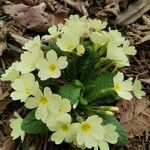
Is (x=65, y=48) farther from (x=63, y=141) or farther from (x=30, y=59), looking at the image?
(x=63, y=141)

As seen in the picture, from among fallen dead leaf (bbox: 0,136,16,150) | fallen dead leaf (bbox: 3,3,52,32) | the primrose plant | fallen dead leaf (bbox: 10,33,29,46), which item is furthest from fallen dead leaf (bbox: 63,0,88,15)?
fallen dead leaf (bbox: 0,136,16,150)

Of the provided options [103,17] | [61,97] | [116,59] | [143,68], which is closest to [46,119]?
[61,97]

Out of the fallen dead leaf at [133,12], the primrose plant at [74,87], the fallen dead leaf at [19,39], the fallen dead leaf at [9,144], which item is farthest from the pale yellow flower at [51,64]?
the fallen dead leaf at [133,12]

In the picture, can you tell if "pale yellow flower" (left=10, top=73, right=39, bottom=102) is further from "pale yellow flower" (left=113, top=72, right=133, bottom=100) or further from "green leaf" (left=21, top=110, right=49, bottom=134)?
"pale yellow flower" (left=113, top=72, right=133, bottom=100)

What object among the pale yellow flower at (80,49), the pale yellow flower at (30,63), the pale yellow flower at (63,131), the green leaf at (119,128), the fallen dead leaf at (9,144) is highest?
the pale yellow flower at (80,49)

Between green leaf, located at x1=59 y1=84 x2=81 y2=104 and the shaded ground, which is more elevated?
green leaf, located at x1=59 y1=84 x2=81 y2=104

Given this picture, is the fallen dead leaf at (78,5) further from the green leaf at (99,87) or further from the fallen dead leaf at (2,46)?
the green leaf at (99,87)

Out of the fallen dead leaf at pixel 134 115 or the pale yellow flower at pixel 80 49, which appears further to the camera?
the fallen dead leaf at pixel 134 115

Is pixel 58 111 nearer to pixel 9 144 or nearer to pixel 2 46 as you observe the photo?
pixel 9 144
